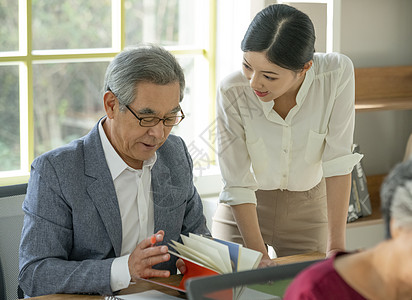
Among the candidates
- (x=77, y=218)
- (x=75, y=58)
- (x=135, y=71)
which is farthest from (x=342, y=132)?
(x=75, y=58)

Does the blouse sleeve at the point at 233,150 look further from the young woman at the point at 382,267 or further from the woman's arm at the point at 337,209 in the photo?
the young woman at the point at 382,267

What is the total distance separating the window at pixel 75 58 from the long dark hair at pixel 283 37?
51.5 inches

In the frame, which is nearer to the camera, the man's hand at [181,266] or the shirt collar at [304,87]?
the man's hand at [181,266]

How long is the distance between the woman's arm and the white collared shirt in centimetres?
60

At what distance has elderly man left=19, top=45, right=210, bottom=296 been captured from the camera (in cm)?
173

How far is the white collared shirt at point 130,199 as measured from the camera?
6.34ft

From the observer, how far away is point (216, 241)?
172 cm

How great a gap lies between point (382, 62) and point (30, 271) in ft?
7.99

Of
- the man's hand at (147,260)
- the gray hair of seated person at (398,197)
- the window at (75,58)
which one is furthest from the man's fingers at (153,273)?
the window at (75,58)

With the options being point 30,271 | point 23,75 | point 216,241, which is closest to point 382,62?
point 23,75

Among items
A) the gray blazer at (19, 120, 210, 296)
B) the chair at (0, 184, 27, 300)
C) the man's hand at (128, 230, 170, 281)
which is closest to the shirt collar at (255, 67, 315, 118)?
the gray blazer at (19, 120, 210, 296)

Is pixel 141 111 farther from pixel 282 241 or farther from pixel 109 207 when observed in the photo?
pixel 282 241

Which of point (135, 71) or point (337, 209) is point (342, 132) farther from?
point (135, 71)

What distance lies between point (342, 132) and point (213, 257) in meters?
0.77
